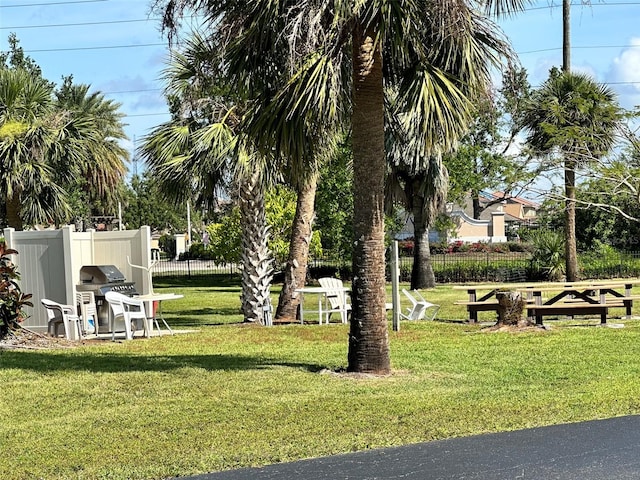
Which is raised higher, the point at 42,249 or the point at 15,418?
the point at 42,249

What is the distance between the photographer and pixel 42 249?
1681 cm

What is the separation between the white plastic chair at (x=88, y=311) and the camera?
53.6 feet

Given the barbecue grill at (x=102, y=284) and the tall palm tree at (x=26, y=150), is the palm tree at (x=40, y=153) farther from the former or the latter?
the barbecue grill at (x=102, y=284)

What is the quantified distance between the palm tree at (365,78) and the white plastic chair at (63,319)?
650 centimetres

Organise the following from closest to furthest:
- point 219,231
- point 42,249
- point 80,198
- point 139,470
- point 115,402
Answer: point 139,470, point 115,402, point 42,249, point 219,231, point 80,198

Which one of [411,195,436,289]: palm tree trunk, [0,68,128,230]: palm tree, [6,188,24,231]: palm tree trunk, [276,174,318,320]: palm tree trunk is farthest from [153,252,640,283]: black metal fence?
[276,174,318,320]: palm tree trunk

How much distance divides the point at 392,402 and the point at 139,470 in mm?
3221

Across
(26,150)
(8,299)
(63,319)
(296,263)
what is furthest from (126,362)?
(26,150)

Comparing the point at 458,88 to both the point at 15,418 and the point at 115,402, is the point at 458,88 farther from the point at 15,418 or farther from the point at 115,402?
the point at 15,418

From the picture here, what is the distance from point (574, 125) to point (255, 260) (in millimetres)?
7925

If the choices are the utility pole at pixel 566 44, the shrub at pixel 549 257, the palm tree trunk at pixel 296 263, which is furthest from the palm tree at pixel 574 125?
the shrub at pixel 549 257

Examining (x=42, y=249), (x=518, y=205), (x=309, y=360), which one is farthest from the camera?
(x=518, y=205)

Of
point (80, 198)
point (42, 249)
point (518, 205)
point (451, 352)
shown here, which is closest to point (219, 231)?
point (80, 198)

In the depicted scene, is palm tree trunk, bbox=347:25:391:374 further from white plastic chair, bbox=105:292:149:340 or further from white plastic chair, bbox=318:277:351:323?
white plastic chair, bbox=318:277:351:323
